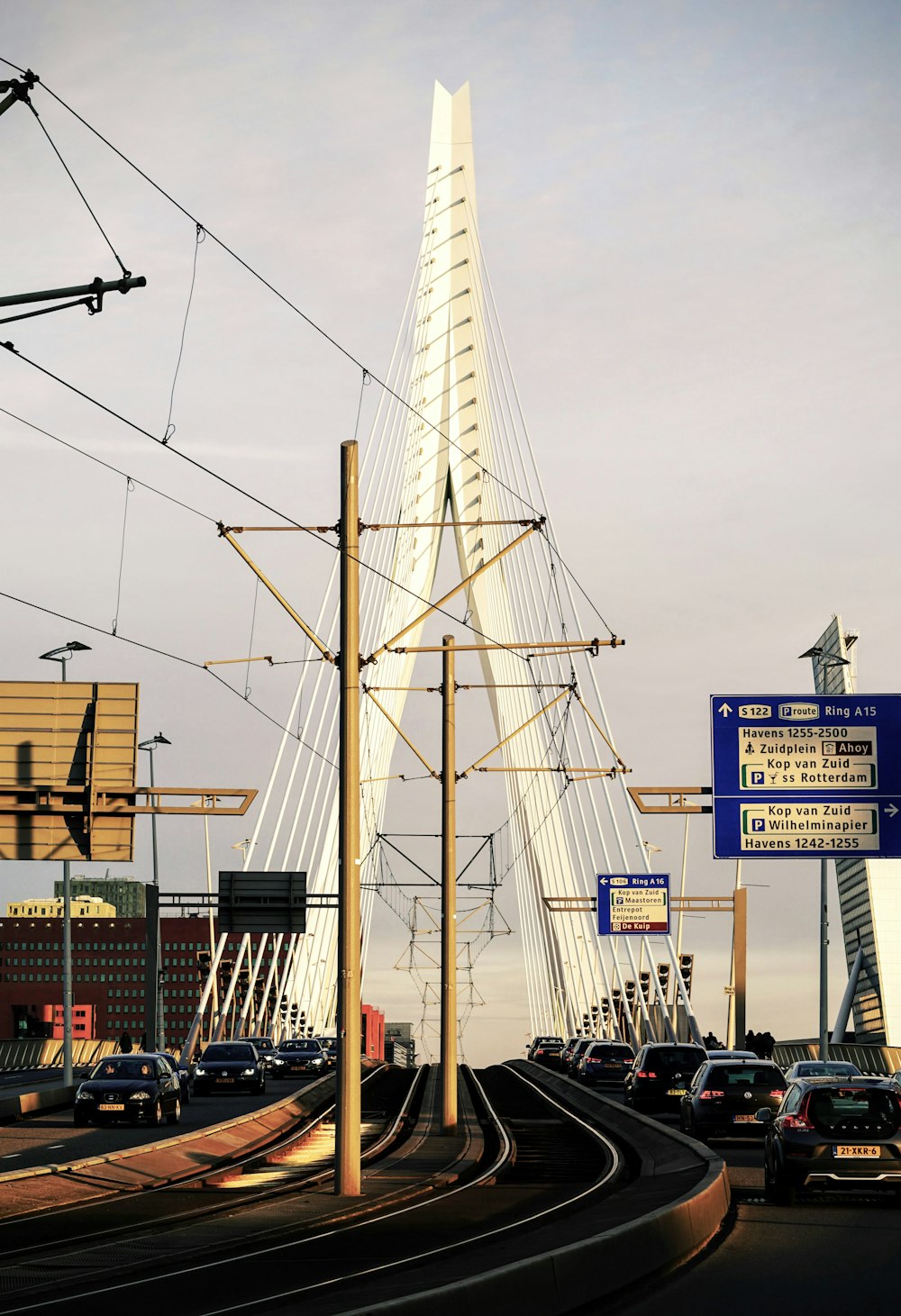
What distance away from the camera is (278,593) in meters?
22.1

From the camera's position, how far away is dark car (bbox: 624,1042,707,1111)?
135 ft

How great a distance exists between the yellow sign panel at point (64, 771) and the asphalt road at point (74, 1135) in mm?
5122

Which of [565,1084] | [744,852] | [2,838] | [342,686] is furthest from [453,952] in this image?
[565,1084]

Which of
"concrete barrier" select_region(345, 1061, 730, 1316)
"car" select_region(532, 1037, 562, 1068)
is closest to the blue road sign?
"car" select_region(532, 1037, 562, 1068)

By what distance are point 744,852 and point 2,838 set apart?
1408 cm

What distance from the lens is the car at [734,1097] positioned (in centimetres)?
3078

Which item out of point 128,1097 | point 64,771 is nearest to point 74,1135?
point 128,1097

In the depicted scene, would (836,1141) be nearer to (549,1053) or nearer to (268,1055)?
(268,1055)

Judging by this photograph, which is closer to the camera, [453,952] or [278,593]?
[278,593]

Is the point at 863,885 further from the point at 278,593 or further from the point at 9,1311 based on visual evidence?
the point at 9,1311

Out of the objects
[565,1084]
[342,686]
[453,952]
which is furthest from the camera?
[565,1084]

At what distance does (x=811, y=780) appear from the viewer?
34781 mm

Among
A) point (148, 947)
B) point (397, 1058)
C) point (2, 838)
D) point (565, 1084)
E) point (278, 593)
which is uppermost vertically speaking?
point (278, 593)

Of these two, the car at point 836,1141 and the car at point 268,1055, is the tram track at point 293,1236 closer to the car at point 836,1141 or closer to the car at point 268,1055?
the car at point 836,1141
